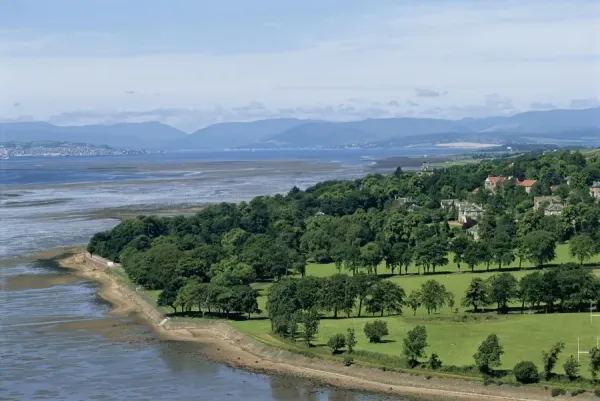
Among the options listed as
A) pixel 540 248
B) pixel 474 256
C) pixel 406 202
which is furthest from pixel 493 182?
pixel 474 256

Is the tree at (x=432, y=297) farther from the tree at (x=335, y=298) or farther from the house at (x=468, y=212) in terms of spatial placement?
the house at (x=468, y=212)

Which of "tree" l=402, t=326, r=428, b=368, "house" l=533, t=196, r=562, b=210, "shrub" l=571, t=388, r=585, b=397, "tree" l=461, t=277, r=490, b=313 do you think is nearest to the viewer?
"shrub" l=571, t=388, r=585, b=397

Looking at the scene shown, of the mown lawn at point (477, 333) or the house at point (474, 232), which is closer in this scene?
the mown lawn at point (477, 333)

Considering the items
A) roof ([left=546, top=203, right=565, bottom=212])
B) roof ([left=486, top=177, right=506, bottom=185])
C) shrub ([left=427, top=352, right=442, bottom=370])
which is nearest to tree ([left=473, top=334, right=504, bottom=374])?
shrub ([left=427, top=352, right=442, bottom=370])

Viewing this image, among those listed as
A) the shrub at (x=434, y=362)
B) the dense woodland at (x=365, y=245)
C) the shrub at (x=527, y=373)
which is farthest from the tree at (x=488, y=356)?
the dense woodland at (x=365, y=245)

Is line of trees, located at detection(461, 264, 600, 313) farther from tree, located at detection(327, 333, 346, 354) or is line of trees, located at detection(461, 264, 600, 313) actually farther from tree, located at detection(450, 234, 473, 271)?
tree, located at detection(450, 234, 473, 271)

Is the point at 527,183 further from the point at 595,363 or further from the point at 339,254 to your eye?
the point at 595,363
